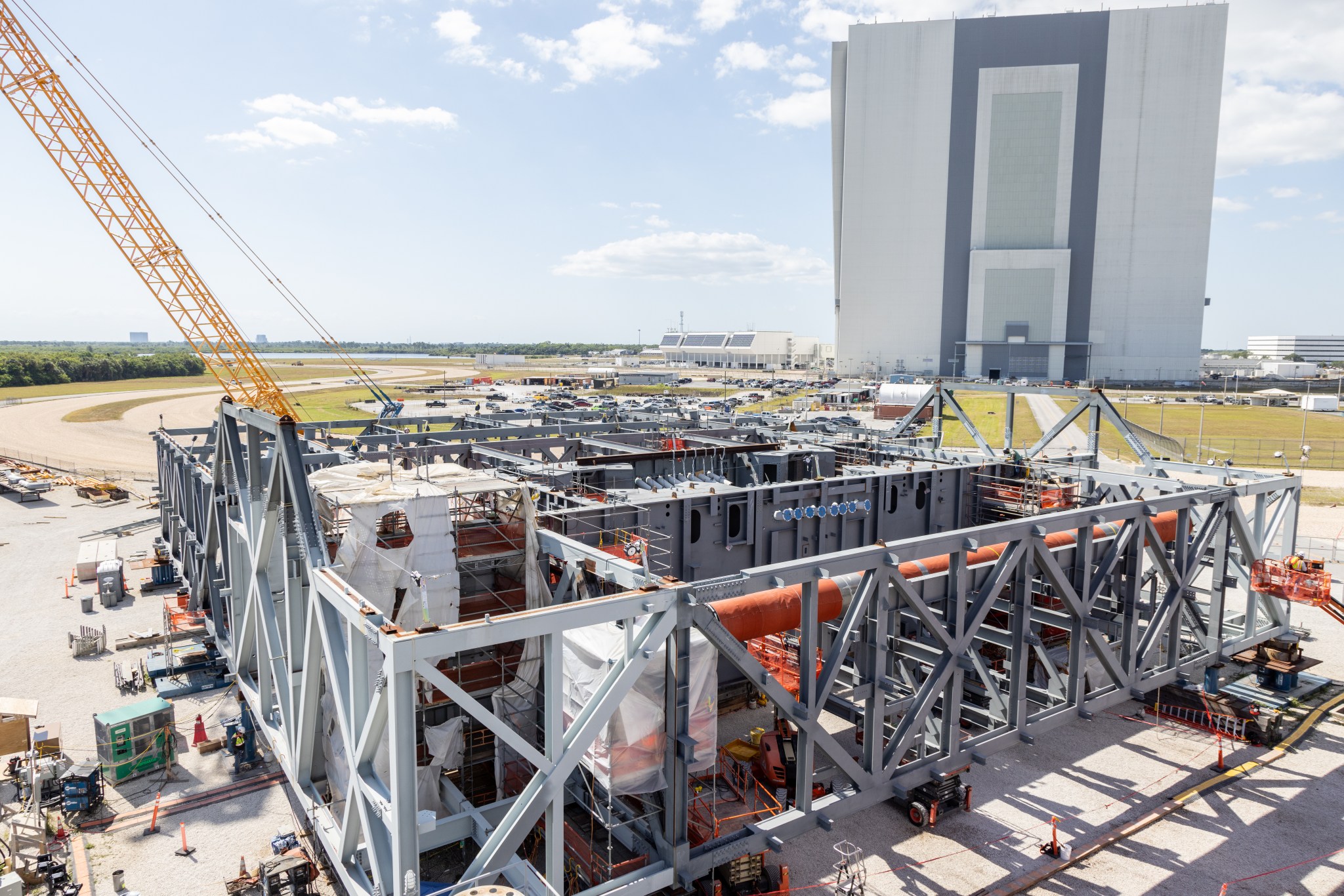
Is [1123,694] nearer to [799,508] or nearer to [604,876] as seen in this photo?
[799,508]

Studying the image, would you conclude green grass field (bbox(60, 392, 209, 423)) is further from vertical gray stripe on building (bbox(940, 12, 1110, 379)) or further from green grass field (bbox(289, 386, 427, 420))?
vertical gray stripe on building (bbox(940, 12, 1110, 379))

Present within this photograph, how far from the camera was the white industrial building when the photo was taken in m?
126

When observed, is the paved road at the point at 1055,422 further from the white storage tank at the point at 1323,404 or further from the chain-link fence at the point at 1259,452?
the white storage tank at the point at 1323,404

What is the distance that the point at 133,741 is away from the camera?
2078 centimetres

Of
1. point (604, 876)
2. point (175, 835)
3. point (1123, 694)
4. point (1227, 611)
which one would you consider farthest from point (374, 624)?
point (1227, 611)

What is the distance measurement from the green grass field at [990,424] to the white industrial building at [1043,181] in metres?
10.9

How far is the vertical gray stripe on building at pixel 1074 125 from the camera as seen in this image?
127000 millimetres

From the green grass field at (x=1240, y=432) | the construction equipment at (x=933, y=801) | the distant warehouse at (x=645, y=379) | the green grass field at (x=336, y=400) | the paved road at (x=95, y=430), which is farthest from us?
the distant warehouse at (x=645, y=379)

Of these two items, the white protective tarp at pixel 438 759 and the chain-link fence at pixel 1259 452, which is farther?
the chain-link fence at pixel 1259 452

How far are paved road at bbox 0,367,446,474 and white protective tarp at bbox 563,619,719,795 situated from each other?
208 ft

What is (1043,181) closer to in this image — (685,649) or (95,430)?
(685,649)

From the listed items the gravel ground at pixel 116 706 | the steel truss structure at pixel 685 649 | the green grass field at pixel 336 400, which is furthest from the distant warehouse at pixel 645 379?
the steel truss structure at pixel 685 649

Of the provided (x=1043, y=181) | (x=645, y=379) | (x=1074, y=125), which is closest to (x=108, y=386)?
(x=645, y=379)

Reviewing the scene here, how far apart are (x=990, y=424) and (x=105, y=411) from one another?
387 feet
